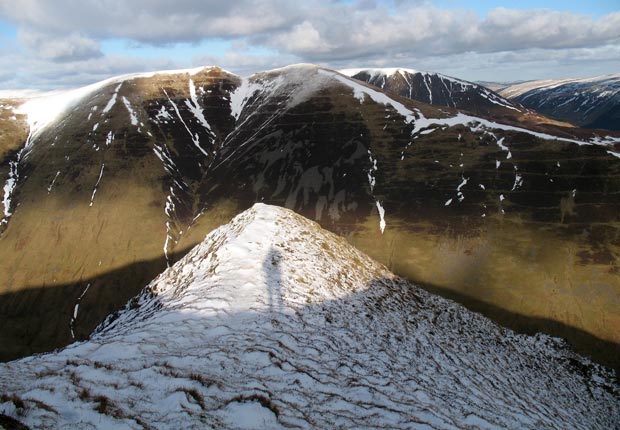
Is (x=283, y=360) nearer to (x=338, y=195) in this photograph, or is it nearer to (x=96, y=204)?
(x=338, y=195)

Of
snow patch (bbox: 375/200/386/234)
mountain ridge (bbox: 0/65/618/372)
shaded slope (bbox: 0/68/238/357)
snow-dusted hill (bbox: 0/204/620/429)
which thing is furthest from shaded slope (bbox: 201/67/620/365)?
snow-dusted hill (bbox: 0/204/620/429)

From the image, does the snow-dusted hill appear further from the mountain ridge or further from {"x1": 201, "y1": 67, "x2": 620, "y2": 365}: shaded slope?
the mountain ridge

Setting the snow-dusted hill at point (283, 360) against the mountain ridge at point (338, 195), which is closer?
the snow-dusted hill at point (283, 360)

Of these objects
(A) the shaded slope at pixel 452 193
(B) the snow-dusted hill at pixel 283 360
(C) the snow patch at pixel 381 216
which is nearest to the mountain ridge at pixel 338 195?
(C) the snow patch at pixel 381 216

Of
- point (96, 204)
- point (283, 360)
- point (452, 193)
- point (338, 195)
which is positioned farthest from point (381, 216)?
point (283, 360)

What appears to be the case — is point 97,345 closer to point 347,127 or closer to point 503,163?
Result: point 503,163

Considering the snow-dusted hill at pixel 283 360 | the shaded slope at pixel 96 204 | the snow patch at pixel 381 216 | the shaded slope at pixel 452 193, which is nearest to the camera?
the snow-dusted hill at pixel 283 360

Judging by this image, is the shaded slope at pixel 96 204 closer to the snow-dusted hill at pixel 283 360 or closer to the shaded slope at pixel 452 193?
the shaded slope at pixel 452 193

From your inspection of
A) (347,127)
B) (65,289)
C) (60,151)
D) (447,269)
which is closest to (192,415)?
(447,269)
